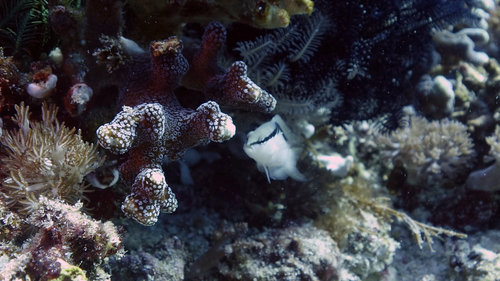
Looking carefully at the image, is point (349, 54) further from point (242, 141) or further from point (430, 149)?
point (430, 149)

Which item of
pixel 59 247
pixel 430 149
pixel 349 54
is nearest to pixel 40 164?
pixel 59 247

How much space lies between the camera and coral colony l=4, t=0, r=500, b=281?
1.81m

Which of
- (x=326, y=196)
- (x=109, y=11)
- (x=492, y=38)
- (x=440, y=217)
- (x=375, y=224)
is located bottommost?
(x=440, y=217)

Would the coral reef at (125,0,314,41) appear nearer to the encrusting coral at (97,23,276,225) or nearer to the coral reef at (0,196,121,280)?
the encrusting coral at (97,23,276,225)

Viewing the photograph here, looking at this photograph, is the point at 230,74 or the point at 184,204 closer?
the point at 230,74

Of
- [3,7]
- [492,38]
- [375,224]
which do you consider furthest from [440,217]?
[3,7]

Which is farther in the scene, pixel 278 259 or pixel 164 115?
pixel 278 259

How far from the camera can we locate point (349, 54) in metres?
3.04

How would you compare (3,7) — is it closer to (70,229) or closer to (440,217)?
(70,229)

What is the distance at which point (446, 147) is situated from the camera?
4000 millimetres

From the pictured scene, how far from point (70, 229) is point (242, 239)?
1.48m

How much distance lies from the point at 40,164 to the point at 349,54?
8.89ft

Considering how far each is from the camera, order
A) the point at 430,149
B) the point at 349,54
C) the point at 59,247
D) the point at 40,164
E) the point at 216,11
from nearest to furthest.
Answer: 1. the point at 59,247
2. the point at 40,164
3. the point at 216,11
4. the point at 349,54
5. the point at 430,149

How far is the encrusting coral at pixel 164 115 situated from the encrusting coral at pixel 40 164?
0.94ft
